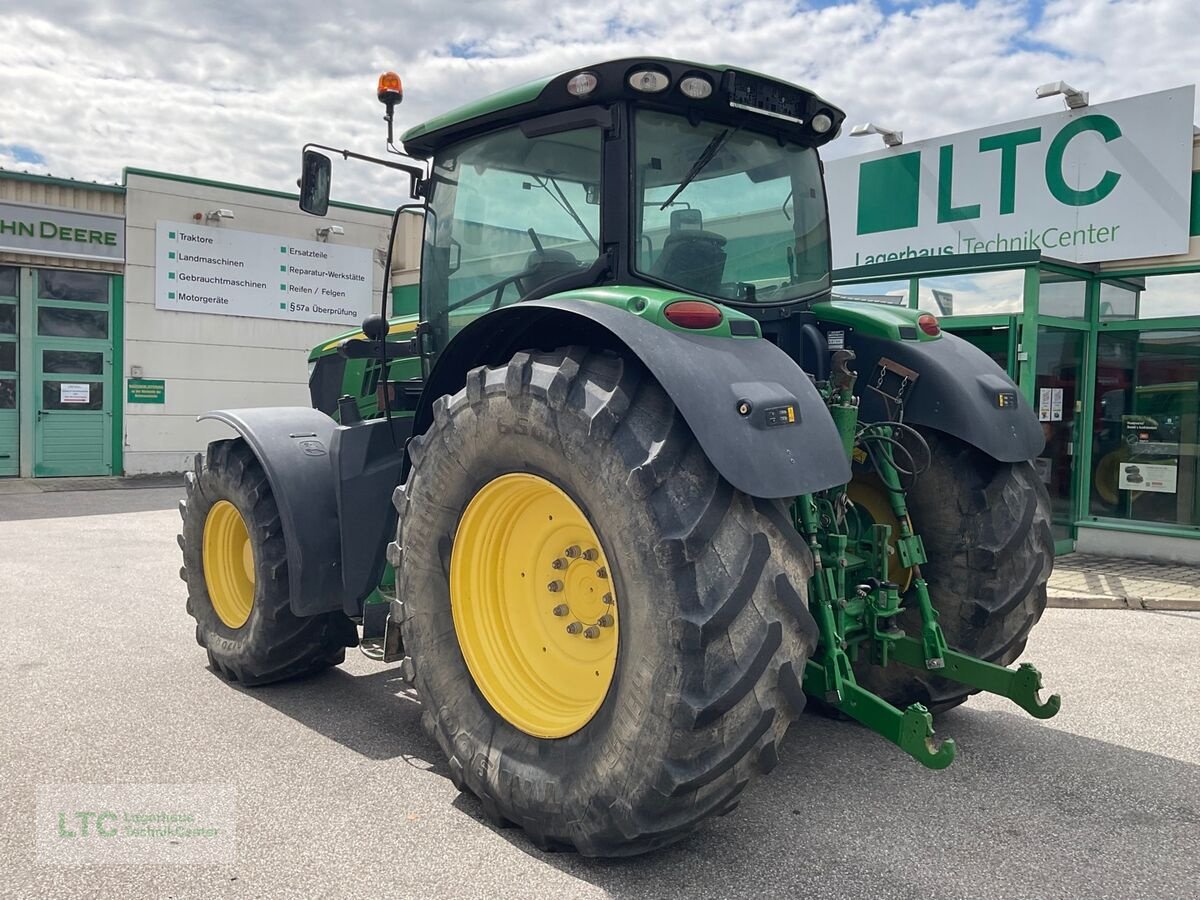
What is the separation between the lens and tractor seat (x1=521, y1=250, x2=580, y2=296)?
3.79 meters

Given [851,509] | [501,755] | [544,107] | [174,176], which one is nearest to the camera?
[501,755]

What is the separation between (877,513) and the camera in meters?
4.24

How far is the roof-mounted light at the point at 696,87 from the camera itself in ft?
11.4

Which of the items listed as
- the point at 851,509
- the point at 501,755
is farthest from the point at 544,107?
the point at 501,755

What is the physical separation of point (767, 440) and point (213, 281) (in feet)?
52.1

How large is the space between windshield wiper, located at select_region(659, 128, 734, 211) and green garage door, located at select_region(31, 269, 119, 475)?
14.4 metres

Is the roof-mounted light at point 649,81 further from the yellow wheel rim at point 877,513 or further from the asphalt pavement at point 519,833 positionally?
the asphalt pavement at point 519,833

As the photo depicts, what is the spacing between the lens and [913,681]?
416 centimetres

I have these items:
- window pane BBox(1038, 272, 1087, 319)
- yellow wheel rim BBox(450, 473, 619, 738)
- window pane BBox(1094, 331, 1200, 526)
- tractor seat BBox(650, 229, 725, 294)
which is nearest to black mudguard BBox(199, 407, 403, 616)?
yellow wheel rim BBox(450, 473, 619, 738)

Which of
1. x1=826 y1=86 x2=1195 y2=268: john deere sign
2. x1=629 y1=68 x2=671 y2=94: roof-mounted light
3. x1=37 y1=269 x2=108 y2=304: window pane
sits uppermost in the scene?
x1=826 y1=86 x2=1195 y2=268: john deere sign

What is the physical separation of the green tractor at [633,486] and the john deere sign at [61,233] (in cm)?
1218

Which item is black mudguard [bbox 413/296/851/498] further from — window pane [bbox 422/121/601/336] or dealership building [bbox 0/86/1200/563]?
dealership building [bbox 0/86/1200/563]

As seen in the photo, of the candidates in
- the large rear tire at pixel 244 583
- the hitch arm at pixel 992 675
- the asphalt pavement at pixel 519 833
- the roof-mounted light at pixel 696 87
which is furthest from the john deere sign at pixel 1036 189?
the large rear tire at pixel 244 583

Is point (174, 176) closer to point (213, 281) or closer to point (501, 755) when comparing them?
point (213, 281)
